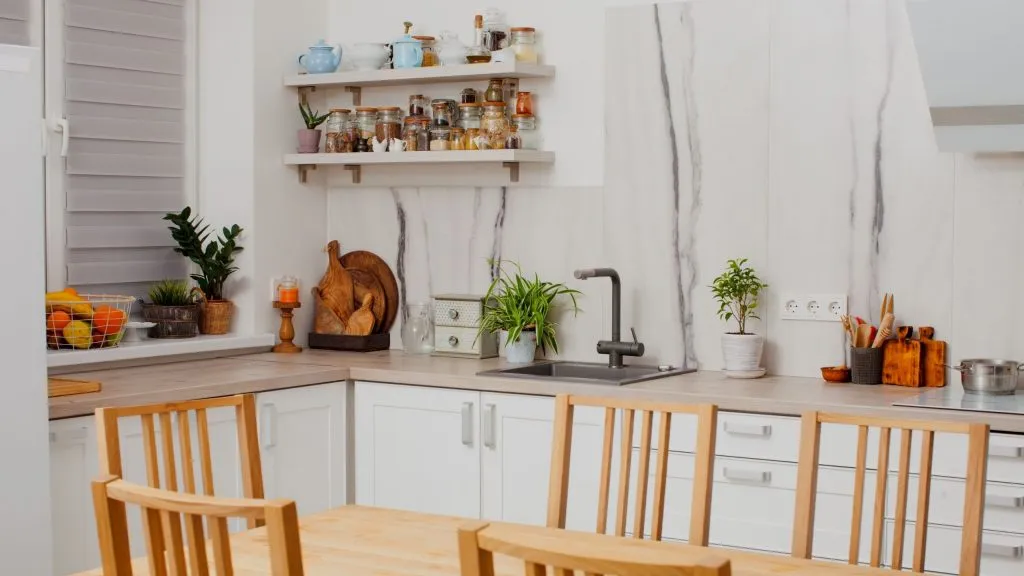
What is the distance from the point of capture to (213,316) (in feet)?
14.6

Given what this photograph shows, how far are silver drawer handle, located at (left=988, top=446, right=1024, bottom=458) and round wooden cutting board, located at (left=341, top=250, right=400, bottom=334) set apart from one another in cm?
225

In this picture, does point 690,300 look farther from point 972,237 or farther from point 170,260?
point 170,260

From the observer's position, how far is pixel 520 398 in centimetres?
377

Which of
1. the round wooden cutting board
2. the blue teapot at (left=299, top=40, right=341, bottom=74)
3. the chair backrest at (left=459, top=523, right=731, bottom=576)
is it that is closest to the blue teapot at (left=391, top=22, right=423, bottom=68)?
the blue teapot at (left=299, top=40, right=341, bottom=74)

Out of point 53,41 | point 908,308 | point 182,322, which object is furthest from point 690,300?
point 53,41

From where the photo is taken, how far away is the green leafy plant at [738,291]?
3865 mm

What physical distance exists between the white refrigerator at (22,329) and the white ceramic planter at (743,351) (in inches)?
76.3

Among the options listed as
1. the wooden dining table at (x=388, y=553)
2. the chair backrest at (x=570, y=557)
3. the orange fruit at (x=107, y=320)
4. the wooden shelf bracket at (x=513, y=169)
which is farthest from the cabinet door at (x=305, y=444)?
the chair backrest at (x=570, y=557)

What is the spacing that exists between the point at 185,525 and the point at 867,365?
2574 mm

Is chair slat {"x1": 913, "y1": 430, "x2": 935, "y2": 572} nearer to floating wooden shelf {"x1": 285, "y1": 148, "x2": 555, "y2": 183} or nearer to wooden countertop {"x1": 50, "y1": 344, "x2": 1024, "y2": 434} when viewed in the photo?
wooden countertop {"x1": 50, "y1": 344, "x2": 1024, "y2": 434}

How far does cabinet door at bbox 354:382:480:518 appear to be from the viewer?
153 inches

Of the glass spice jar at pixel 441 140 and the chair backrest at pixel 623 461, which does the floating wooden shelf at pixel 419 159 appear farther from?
the chair backrest at pixel 623 461

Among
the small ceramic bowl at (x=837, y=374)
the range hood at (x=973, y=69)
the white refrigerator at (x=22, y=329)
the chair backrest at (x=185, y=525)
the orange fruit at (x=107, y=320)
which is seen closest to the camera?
the chair backrest at (x=185, y=525)

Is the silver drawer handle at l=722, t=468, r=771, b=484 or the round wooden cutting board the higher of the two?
the round wooden cutting board
